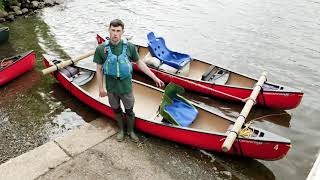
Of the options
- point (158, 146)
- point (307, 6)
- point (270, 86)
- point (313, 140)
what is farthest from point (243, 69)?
point (307, 6)

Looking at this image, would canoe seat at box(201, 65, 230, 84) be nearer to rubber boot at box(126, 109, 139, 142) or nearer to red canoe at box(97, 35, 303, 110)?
red canoe at box(97, 35, 303, 110)

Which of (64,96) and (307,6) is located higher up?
(307,6)

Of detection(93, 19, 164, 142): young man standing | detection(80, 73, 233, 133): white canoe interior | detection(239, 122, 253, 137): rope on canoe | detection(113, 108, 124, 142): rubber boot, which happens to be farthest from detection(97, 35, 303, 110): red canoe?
detection(93, 19, 164, 142): young man standing

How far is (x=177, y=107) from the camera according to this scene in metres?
8.34

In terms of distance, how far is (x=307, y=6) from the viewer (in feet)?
62.0

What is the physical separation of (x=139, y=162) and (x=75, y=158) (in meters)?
1.44

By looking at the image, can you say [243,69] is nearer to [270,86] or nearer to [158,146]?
[270,86]

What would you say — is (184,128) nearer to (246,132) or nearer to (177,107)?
(177,107)

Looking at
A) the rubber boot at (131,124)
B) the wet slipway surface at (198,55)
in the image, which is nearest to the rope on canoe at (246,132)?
the wet slipway surface at (198,55)

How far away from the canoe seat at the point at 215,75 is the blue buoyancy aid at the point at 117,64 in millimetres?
4198

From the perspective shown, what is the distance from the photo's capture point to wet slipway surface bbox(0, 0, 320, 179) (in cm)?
758

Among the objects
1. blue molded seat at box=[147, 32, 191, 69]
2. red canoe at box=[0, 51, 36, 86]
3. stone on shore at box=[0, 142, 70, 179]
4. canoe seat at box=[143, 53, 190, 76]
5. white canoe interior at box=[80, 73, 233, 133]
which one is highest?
blue molded seat at box=[147, 32, 191, 69]

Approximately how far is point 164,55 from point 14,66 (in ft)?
16.2

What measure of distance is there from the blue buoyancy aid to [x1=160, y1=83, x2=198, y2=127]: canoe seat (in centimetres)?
165
